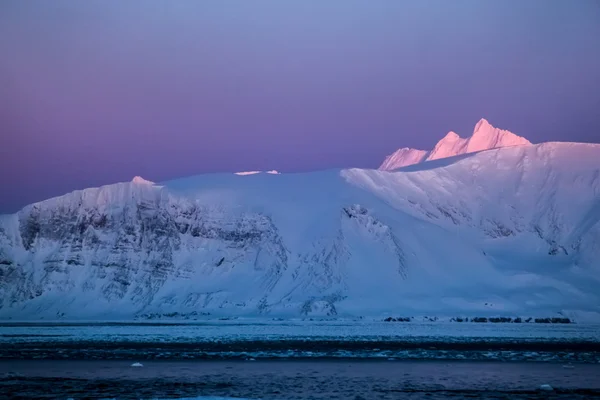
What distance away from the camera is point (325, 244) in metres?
113

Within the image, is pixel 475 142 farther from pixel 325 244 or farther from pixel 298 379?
pixel 298 379

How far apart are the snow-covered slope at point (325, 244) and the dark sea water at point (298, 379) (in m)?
53.8

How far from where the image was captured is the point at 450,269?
357 ft


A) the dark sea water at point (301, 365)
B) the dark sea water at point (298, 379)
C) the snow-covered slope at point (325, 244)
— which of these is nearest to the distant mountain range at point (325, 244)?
the snow-covered slope at point (325, 244)

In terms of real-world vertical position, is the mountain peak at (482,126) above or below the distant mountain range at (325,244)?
above

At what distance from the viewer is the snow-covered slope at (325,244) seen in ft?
339

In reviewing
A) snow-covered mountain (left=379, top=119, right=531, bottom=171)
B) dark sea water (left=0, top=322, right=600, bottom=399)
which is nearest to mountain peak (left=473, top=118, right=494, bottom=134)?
snow-covered mountain (left=379, top=119, right=531, bottom=171)

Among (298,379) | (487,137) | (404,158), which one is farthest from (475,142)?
(298,379)

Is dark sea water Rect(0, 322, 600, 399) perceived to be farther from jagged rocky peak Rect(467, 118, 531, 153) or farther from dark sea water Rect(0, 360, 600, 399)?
jagged rocky peak Rect(467, 118, 531, 153)

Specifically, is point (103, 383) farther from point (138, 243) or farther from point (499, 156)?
point (499, 156)

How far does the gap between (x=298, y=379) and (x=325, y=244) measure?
7683 cm

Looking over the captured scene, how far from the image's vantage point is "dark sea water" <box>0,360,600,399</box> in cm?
3167

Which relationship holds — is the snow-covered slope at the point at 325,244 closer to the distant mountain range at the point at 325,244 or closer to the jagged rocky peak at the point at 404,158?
the distant mountain range at the point at 325,244

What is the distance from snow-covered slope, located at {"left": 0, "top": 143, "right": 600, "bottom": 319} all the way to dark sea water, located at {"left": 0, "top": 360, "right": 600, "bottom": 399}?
5380 centimetres
